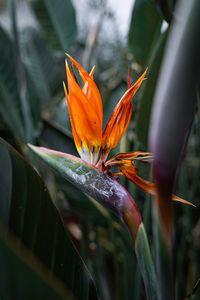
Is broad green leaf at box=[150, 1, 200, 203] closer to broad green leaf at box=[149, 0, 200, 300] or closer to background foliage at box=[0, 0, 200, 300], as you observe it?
broad green leaf at box=[149, 0, 200, 300]

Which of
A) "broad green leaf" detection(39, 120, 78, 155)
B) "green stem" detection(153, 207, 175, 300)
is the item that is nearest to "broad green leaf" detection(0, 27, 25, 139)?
"broad green leaf" detection(39, 120, 78, 155)

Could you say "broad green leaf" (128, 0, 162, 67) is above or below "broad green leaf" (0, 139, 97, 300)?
above

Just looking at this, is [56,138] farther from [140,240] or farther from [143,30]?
[140,240]

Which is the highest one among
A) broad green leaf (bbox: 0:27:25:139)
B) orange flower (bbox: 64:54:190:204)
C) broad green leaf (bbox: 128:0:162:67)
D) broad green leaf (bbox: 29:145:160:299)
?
broad green leaf (bbox: 128:0:162:67)

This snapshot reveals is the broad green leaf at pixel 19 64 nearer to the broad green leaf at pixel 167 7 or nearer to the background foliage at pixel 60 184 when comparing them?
the background foliage at pixel 60 184

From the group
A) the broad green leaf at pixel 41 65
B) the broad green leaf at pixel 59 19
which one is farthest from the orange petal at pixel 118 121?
the broad green leaf at pixel 41 65

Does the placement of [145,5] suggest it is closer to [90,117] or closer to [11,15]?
[11,15]

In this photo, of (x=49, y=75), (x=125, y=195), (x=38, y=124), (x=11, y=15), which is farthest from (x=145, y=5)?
(x=125, y=195)
